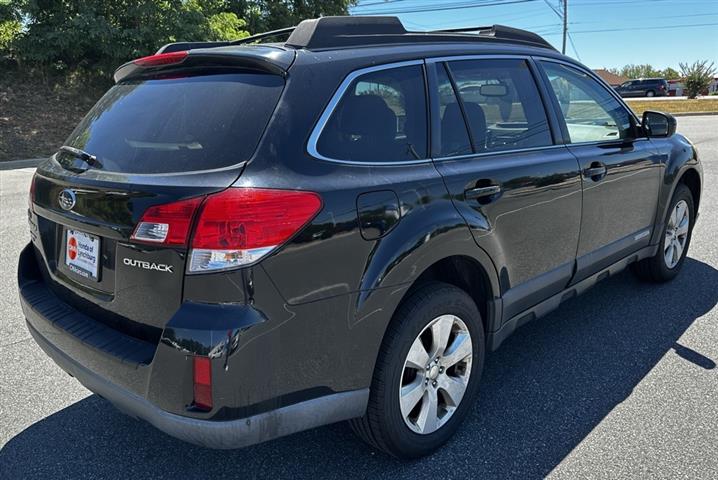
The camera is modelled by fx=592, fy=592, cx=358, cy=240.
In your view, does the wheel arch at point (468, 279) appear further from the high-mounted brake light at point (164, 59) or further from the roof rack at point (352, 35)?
the high-mounted brake light at point (164, 59)

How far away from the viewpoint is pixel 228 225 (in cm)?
191

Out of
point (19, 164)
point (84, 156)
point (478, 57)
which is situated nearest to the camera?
point (84, 156)

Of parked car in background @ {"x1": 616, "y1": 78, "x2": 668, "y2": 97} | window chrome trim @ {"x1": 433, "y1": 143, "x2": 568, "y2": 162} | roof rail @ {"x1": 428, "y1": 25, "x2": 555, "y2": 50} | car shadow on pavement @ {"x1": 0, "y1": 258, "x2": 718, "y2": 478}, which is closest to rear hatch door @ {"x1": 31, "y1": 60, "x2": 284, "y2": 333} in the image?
car shadow on pavement @ {"x1": 0, "y1": 258, "x2": 718, "y2": 478}

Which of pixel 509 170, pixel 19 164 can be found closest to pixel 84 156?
pixel 509 170

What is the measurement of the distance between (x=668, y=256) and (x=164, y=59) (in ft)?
13.0

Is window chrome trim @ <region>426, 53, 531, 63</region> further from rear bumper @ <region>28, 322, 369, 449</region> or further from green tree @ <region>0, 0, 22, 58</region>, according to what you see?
green tree @ <region>0, 0, 22, 58</region>

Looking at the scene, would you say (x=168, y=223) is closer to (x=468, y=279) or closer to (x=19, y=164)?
(x=468, y=279)

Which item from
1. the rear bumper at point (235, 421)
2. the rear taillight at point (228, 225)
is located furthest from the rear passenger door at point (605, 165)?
the rear taillight at point (228, 225)

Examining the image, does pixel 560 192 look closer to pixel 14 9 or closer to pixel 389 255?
pixel 389 255

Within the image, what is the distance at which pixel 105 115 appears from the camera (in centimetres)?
266

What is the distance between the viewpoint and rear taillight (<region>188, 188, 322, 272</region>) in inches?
75.1

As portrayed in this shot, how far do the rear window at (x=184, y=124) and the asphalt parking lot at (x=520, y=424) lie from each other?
130cm

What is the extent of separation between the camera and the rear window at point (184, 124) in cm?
210

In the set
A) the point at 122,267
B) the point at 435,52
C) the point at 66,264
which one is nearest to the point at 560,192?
the point at 435,52
